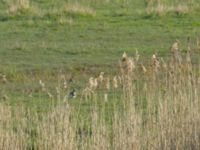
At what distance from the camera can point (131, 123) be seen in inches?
424

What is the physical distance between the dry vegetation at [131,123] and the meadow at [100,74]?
1 centimetres

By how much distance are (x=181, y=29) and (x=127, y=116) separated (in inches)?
461

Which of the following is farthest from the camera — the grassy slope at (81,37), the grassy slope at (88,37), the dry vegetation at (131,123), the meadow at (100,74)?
the grassy slope at (88,37)

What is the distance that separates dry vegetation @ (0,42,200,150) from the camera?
10.6 metres

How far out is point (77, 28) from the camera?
22344mm

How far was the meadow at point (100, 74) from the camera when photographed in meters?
10.7

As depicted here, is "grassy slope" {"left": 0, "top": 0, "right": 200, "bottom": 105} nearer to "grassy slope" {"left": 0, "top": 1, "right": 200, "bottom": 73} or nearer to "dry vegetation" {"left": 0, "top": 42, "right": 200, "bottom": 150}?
"grassy slope" {"left": 0, "top": 1, "right": 200, "bottom": 73}

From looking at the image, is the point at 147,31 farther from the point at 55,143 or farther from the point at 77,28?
the point at 55,143

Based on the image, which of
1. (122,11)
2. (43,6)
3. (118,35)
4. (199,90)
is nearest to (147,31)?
(118,35)

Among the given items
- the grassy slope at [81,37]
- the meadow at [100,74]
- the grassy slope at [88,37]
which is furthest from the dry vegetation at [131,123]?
the grassy slope at [88,37]

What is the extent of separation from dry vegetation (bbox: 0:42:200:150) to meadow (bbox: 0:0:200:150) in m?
0.01

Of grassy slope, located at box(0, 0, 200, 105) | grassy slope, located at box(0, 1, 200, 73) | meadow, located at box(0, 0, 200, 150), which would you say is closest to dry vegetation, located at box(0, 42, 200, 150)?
meadow, located at box(0, 0, 200, 150)

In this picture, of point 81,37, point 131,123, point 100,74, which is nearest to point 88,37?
point 81,37

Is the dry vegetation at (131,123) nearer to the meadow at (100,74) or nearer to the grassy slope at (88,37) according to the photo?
the meadow at (100,74)
